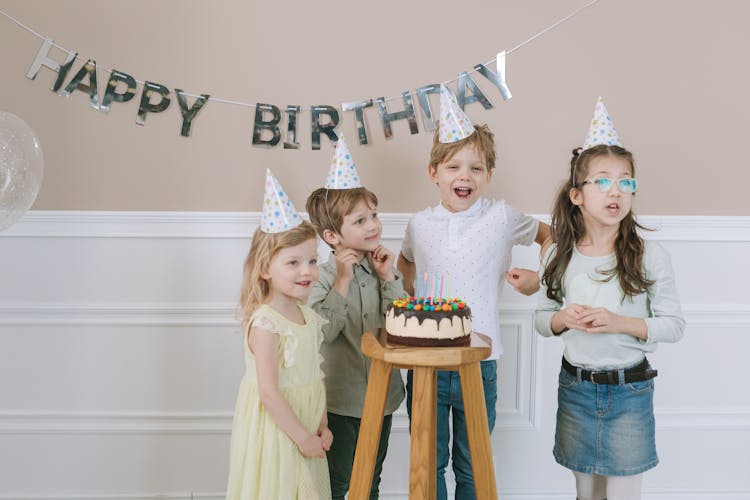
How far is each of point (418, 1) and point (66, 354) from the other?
1.47m

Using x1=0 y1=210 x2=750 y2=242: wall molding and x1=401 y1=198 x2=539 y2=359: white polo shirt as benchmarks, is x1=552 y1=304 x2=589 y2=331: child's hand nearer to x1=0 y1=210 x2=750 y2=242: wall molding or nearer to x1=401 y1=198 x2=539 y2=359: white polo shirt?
x1=401 y1=198 x2=539 y2=359: white polo shirt

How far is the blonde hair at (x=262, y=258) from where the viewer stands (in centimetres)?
165

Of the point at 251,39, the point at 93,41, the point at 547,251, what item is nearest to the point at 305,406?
the point at 547,251

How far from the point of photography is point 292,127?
7.35 ft

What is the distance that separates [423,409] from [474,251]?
0.48m

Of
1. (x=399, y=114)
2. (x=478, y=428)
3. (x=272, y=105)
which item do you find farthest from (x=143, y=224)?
(x=478, y=428)

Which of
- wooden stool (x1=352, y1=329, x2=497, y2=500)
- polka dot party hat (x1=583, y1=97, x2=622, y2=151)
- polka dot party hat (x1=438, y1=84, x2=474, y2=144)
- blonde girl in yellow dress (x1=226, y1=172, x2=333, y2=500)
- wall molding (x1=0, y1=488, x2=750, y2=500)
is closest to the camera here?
wooden stool (x1=352, y1=329, x2=497, y2=500)

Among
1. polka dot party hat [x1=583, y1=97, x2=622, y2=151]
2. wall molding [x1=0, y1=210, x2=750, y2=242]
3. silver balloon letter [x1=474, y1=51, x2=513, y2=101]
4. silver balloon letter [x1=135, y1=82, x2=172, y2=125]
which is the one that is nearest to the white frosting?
polka dot party hat [x1=583, y1=97, x2=622, y2=151]

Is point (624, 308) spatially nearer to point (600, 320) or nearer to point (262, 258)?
point (600, 320)

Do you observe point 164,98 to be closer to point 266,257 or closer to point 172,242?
point 172,242

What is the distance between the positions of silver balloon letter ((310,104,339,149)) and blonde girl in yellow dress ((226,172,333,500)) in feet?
1.94

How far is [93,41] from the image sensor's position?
7.27 ft

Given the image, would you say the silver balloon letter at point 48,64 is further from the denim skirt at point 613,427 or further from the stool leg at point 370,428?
the denim skirt at point 613,427

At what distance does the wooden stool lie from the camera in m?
→ 1.50
